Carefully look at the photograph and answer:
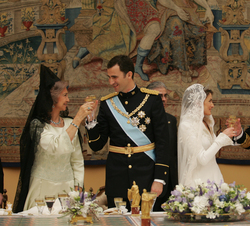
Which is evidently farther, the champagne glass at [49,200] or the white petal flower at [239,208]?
the champagne glass at [49,200]

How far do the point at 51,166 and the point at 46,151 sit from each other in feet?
0.49

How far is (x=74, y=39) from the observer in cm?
636

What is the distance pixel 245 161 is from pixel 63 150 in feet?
11.2

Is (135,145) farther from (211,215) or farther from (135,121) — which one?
(211,215)

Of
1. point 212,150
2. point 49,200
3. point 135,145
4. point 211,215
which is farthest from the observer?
point 212,150

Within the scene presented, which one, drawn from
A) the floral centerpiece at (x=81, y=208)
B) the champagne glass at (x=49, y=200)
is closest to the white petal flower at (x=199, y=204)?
the floral centerpiece at (x=81, y=208)

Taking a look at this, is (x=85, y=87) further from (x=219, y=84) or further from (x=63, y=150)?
(x=63, y=150)

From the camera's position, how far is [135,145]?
372 centimetres

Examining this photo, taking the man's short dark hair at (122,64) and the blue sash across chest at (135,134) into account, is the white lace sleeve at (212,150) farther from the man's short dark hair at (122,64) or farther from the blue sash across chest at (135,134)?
the man's short dark hair at (122,64)

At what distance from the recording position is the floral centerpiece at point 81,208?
266cm

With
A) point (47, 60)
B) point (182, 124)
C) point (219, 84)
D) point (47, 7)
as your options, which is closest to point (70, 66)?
point (47, 60)

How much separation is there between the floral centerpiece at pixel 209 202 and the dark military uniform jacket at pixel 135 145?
0.88 m

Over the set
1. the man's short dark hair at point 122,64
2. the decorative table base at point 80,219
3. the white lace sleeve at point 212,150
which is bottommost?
the decorative table base at point 80,219

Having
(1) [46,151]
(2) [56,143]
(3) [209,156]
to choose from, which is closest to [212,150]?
(3) [209,156]
